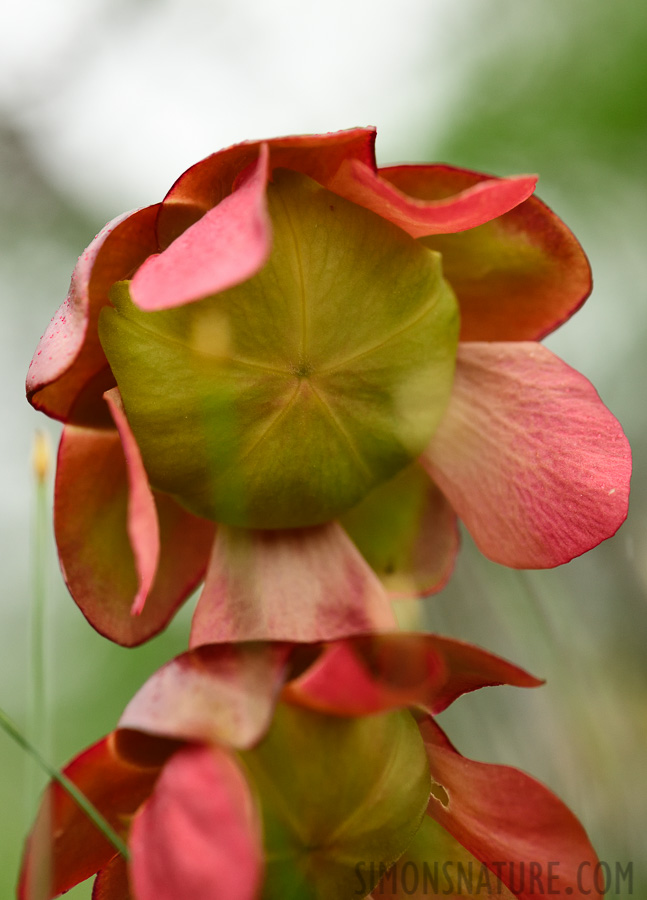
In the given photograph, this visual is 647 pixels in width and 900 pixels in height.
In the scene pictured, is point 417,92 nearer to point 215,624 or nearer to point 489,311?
point 489,311

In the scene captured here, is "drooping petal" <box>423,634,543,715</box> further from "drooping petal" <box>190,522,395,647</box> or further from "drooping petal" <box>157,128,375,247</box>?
"drooping petal" <box>157,128,375,247</box>

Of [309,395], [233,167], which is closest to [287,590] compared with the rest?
[309,395]

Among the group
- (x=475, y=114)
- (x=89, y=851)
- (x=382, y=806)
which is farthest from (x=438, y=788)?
(x=475, y=114)

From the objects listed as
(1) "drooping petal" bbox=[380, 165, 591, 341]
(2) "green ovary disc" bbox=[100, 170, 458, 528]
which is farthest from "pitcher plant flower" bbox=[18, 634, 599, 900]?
(1) "drooping petal" bbox=[380, 165, 591, 341]

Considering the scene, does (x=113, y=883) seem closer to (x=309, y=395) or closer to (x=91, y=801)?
(x=91, y=801)

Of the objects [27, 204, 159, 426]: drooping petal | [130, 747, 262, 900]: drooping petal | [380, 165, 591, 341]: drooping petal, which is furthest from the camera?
[380, 165, 591, 341]: drooping petal
